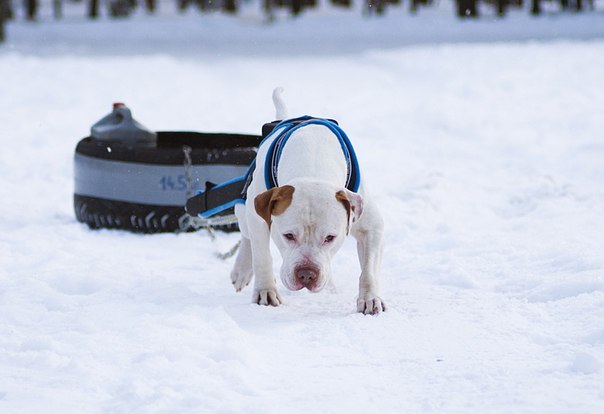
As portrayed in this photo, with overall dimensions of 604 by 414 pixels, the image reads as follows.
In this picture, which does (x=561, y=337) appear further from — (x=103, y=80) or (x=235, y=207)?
(x=103, y=80)

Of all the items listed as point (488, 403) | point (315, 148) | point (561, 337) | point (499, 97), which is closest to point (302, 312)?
point (315, 148)

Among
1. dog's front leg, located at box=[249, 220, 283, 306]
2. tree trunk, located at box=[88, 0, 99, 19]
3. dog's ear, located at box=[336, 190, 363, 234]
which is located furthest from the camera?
tree trunk, located at box=[88, 0, 99, 19]

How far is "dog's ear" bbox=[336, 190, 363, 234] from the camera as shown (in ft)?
12.0

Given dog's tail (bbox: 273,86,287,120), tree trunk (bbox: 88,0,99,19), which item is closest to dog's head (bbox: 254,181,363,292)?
dog's tail (bbox: 273,86,287,120)

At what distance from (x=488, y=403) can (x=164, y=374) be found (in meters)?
0.99

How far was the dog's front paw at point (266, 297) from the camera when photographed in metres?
4.10

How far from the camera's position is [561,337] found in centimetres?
350

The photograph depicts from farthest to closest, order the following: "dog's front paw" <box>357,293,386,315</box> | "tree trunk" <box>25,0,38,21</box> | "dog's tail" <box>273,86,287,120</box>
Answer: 1. "tree trunk" <box>25,0,38,21</box>
2. "dog's tail" <box>273,86,287,120</box>
3. "dog's front paw" <box>357,293,386,315</box>

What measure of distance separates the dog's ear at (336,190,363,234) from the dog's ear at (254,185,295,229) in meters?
0.19

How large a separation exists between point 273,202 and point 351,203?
0.99 feet

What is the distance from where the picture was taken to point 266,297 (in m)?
4.11

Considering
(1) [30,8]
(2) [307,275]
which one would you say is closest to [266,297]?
(2) [307,275]

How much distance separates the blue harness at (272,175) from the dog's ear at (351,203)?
231 millimetres

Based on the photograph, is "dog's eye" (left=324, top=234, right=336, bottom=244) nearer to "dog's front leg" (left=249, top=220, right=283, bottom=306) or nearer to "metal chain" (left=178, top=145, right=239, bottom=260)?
"dog's front leg" (left=249, top=220, right=283, bottom=306)
